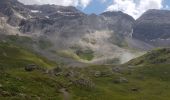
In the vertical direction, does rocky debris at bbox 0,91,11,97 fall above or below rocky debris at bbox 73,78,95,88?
above

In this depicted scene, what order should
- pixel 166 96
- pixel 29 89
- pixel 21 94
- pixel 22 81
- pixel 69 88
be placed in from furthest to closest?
pixel 166 96 → pixel 69 88 → pixel 22 81 → pixel 29 89 → pixel 21 94

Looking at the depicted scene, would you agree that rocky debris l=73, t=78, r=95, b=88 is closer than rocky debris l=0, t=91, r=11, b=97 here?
No

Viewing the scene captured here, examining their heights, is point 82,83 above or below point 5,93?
below

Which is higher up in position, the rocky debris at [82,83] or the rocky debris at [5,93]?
the rocky debris at [5,93]

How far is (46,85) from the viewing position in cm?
15775

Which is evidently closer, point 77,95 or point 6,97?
point 6,97

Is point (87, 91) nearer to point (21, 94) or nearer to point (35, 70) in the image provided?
point (35, 70)

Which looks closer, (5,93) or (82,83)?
(5,93)

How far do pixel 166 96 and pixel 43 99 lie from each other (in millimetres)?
84135

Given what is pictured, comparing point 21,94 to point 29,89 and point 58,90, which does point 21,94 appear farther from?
point 58,90

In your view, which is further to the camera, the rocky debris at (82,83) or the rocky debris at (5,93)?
the rocky debris at (82,83)

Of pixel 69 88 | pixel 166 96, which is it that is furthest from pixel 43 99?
pixel 166 96

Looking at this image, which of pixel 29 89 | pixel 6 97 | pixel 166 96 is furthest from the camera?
pixel 166 96

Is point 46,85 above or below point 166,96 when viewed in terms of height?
above
